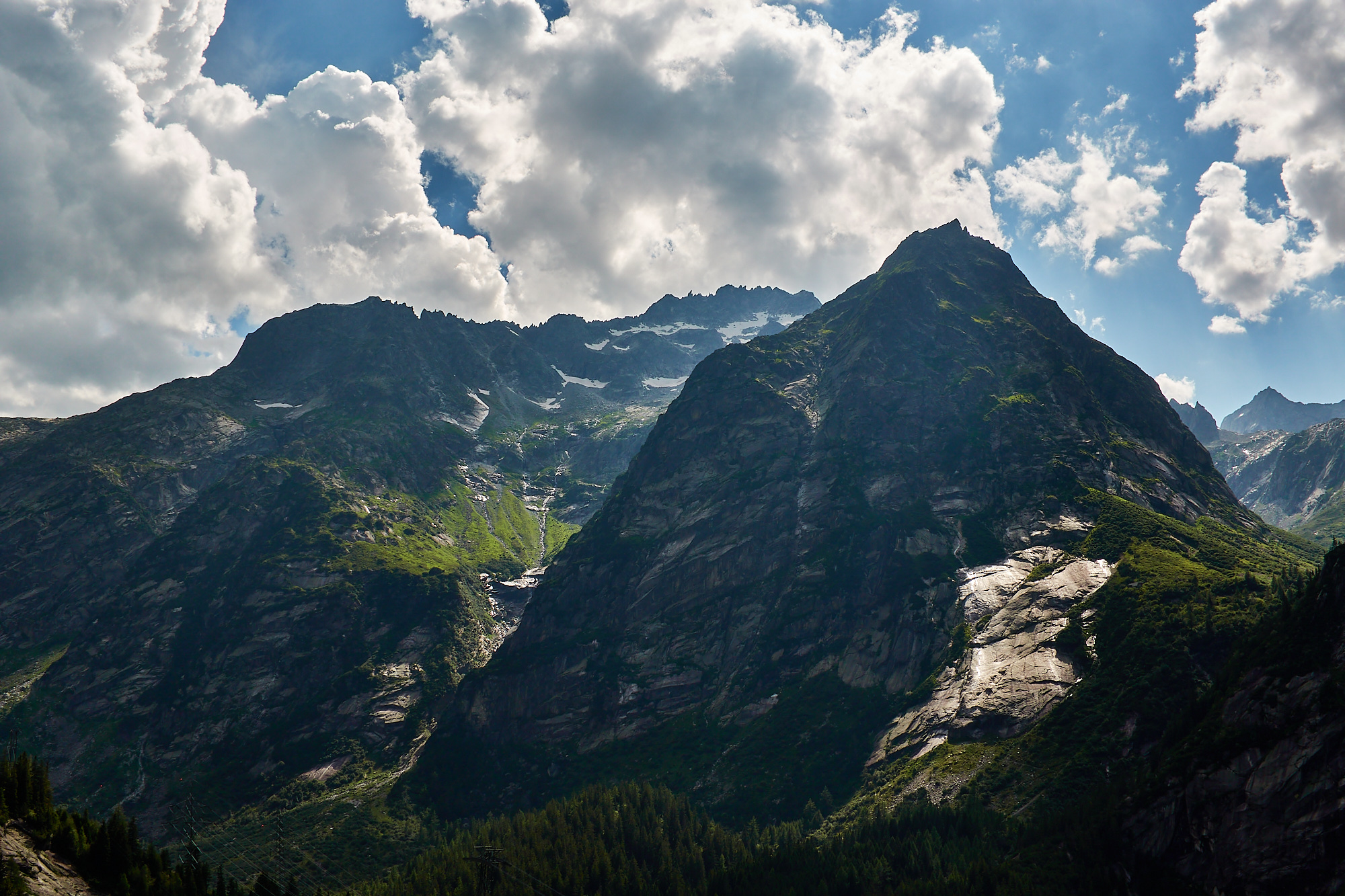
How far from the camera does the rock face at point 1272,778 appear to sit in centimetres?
9431

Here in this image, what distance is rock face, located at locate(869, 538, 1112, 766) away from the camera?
169500 millimetres

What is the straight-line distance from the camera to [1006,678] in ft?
585

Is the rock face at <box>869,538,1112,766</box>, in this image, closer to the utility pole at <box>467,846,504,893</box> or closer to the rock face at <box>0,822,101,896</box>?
the utility pole at <box>467,846,504,893</box>

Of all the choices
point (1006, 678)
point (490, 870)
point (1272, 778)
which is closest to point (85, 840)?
point (490, 870)

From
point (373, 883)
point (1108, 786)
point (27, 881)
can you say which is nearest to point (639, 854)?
point (373, 883)

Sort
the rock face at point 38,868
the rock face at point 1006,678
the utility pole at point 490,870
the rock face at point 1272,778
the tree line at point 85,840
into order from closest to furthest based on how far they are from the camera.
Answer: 1. the rock face at point 38,868
2. the tree line at point 85,840
3. the rock face at point 1272,778
4. the utility pole at point 490,870
5. the rock face at point 1006,678

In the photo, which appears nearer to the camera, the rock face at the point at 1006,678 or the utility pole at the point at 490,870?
the utility pole at the point at 490,870

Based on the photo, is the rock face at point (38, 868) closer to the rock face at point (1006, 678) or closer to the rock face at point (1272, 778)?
the rock face at point (1272, 778)

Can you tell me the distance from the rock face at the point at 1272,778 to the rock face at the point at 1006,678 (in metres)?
51.8

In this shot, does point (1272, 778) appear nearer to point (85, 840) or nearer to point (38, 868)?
point (38, 868)

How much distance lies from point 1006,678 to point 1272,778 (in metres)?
78.0

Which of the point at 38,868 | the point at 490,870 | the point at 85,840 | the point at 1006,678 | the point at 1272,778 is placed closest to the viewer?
the point at 38,868

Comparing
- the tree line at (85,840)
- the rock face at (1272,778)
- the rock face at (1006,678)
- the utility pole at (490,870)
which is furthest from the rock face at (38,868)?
the rock face at (1006,678)

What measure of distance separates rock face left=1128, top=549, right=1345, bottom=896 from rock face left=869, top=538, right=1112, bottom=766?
170 ft
